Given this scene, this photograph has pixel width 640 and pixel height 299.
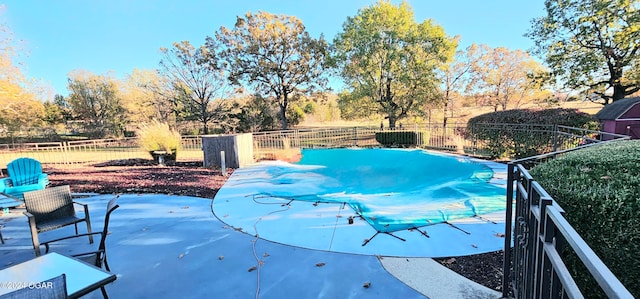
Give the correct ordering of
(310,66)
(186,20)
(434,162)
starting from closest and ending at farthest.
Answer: (434,162), (186,20), (310,66)

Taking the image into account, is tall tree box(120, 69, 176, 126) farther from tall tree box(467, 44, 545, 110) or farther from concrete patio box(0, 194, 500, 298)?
tall tree box(467, 44, 545, 110)

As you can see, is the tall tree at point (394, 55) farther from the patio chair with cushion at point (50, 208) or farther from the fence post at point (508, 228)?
the patio chair with cushion at point (50, 208)

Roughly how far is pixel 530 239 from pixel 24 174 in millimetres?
8068

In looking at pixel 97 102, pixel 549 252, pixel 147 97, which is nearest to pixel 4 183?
pixel 549 252

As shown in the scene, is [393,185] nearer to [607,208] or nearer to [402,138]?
[402,138]

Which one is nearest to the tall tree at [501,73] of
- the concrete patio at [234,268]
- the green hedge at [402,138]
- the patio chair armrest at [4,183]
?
the green hedge at [402,138]

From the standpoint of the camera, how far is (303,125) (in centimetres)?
2805

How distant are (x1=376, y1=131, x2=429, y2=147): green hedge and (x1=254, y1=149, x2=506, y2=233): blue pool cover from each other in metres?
2.18

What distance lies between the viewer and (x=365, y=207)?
447 cm

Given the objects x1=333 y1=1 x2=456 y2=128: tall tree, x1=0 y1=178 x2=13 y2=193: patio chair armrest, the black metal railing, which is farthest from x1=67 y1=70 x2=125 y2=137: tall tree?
the black metal railing

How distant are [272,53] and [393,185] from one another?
1393 cm

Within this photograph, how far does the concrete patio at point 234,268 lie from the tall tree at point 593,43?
38.7 feet

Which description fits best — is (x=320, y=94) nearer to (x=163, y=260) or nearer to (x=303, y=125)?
(x=303, y=125)

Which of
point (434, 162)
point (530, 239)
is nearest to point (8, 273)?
point (530, 239)
